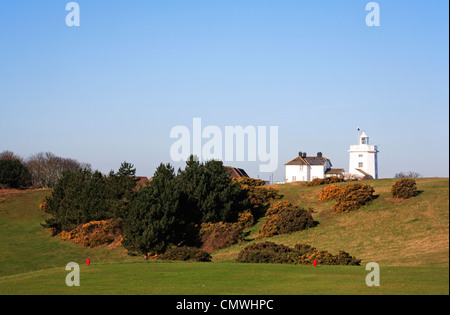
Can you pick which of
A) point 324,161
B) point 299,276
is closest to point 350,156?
point 324,161

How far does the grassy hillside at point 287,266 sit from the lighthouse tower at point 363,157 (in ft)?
Result: 107

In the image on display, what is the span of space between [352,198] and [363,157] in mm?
48712

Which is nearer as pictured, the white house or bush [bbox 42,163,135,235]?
bush [bbox 42,163,135,235]

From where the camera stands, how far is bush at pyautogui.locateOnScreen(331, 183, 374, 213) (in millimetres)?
49719

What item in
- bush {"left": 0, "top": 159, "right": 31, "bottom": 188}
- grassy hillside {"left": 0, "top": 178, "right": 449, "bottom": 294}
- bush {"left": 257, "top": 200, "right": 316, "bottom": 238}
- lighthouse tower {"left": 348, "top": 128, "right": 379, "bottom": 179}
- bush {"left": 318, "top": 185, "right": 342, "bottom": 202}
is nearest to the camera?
grassy hillside {"left": 0, "top": 178, "right": 449, "bottom": 294}

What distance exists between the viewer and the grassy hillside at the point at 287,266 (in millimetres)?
16891

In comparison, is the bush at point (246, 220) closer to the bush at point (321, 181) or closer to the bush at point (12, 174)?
the bush at point (321, 181)

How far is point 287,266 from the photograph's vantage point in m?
23.2

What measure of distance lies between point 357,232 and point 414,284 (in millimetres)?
28154

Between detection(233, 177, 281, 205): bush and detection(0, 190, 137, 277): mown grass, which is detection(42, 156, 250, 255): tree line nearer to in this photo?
detection(233, 177, 281, 205): bush

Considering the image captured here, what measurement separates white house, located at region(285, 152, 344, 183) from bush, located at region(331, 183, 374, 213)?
4984cm

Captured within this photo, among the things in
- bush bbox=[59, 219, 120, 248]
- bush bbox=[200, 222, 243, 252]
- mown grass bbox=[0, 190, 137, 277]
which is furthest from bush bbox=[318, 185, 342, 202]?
mown grass bbox=[0, 190, 137, 277]
